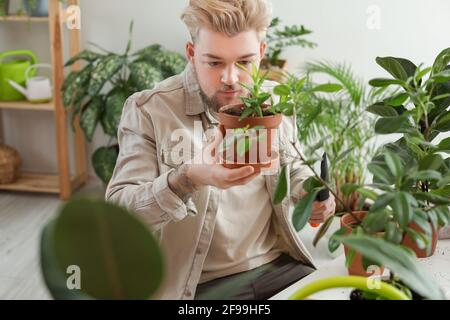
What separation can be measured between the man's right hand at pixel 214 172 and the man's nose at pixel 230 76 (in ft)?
0.83

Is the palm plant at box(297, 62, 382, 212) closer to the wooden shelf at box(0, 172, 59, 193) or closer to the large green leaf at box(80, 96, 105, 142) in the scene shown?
the large green leaf at box(80, 96, 105, 142)

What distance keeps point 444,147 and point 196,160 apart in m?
0.51

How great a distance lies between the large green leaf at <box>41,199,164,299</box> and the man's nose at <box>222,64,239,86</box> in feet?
3.39

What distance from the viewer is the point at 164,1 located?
343 cm

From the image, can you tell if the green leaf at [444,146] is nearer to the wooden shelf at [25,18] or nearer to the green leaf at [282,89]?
the green leaf at [282,89]

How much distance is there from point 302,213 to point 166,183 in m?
0.43

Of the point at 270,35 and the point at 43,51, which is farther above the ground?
the point at 270,35

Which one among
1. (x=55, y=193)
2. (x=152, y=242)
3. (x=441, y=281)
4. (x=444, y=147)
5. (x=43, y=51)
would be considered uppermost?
(x=152, y=242)

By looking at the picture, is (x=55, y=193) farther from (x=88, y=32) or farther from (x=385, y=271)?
(x=385, y=271)

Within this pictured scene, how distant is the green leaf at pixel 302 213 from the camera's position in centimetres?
97
